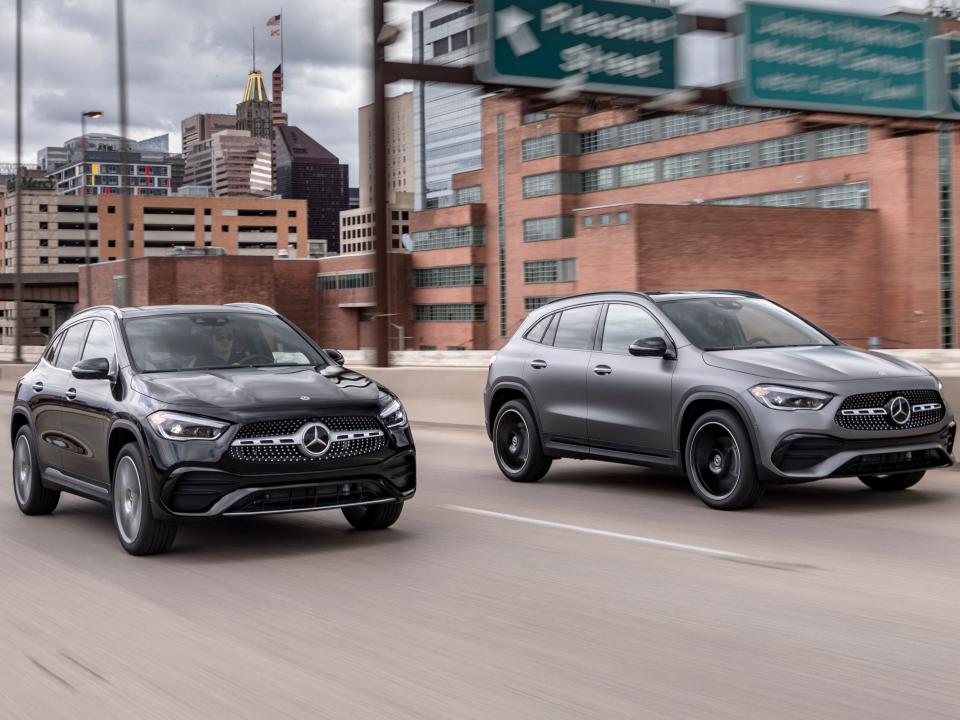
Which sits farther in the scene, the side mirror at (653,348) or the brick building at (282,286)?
the brick building at (282,286)

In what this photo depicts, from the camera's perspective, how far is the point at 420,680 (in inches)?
196

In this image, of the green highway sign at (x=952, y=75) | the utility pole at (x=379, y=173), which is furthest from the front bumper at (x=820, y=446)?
the green highway sign at (x=952, y=75)

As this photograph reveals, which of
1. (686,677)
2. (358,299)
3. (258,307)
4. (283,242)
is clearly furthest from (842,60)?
(283,242)

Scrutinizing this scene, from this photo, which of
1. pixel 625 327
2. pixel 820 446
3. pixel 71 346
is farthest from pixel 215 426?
pixel 625 327

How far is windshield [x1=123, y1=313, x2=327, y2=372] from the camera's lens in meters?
8.55

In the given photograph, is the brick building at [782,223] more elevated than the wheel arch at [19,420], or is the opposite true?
the brick building at [782,223]

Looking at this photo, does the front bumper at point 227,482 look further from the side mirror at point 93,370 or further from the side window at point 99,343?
the side window at point 99,343

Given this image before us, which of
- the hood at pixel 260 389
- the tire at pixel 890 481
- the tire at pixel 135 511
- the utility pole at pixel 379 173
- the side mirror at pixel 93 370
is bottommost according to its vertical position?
the tire at pixel 890 481

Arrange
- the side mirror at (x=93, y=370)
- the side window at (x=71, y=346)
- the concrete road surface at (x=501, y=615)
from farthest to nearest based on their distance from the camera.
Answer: the side window at (x=71, y=346) → the side mirror at (x=93, y=370) → the concrete road surface at (x=501, y=615)

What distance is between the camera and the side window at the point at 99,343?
29.0 ft

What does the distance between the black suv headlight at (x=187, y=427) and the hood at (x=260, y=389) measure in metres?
0.08

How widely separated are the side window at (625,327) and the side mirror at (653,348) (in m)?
0.31

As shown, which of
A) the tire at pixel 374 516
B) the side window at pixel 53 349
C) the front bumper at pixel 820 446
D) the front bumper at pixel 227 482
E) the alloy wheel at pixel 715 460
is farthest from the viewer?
the side window at pixel 53 349

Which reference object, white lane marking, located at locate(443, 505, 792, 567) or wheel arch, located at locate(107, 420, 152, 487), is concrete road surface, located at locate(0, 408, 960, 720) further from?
wheel arch, located at locate(107, 420, 152, 487)
